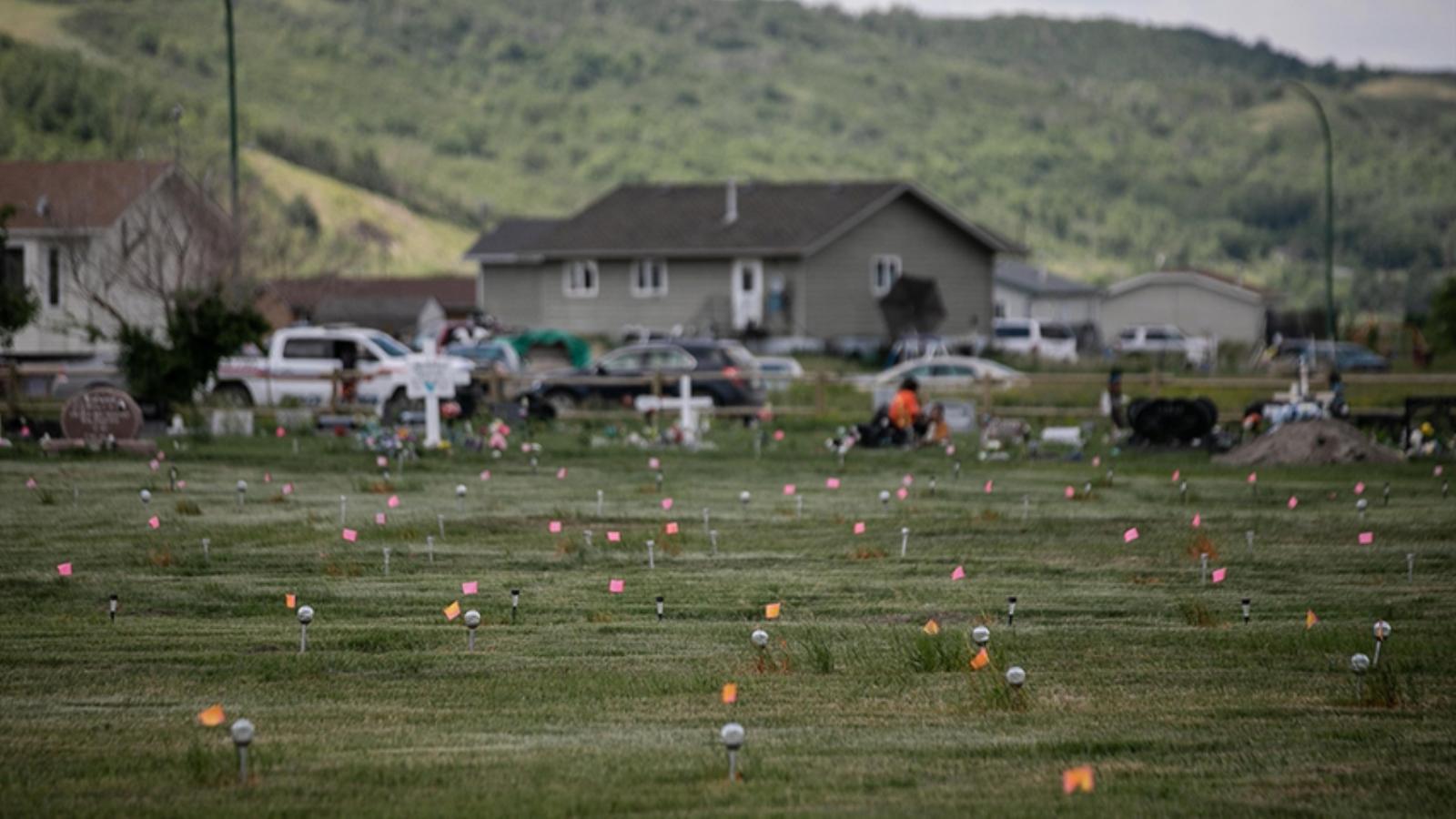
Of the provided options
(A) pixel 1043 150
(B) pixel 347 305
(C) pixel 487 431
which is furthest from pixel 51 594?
(A) pixel 1043 150

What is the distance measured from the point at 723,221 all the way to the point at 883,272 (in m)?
5.14

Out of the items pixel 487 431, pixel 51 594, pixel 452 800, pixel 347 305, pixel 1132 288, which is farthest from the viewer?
pixel 1132 288

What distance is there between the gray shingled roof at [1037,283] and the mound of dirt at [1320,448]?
62.7m

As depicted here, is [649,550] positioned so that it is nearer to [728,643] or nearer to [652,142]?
[728,643]

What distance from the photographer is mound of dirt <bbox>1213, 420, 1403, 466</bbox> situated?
2455 cm

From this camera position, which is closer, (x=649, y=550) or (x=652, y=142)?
(x=649, y=550)

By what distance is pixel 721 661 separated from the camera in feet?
37.1

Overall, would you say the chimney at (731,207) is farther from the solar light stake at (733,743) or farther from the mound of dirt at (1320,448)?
the solar light stake at (733,743)

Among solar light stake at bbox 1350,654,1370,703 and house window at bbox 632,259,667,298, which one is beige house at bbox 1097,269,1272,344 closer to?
house window at bbox 632,259,667,298

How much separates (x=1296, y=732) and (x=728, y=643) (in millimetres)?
3597

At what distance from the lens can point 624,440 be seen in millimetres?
27500

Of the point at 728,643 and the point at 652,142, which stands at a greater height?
the point at 652,142

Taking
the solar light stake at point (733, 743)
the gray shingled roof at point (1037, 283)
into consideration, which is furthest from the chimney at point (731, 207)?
the solar light stake at point (733, 743)

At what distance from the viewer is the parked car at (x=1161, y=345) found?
61.0m
